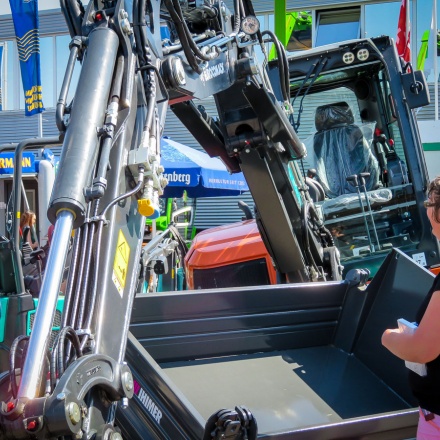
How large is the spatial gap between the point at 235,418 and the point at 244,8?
8.60 feet

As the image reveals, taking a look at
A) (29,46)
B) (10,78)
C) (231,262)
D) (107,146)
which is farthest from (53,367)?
(10,78)

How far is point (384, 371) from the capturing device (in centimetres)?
320

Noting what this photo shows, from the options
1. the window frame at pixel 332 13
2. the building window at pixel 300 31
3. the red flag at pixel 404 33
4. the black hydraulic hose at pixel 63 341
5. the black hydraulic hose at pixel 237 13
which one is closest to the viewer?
the black hydraulic hose at pixel 63 341

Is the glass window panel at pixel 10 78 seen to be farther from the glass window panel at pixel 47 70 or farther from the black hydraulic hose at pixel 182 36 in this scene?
the black hydraulic hose at pixel 182 36

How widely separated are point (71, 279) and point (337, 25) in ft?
49.8

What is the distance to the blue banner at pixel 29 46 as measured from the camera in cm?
1072

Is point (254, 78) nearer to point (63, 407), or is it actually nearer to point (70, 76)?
point (70, 76)

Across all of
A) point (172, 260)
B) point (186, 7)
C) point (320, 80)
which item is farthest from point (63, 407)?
point (172, 260)

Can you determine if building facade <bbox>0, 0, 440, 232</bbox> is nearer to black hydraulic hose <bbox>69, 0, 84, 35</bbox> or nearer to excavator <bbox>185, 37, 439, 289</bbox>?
excavator <bbox>185, 37, 439, 289</bbox>


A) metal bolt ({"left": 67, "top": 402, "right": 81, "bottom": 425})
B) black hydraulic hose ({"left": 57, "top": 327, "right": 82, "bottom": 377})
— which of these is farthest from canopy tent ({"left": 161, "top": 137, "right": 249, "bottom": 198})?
metal bolt ({"left": 67, "top": 402, "right": 81, "bottom": 425})

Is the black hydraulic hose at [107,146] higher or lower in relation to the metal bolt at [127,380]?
higher

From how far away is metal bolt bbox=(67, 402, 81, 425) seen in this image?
5.31 feet

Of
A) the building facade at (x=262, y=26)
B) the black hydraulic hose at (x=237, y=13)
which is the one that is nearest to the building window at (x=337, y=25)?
the building facade at (x=262, y=26)

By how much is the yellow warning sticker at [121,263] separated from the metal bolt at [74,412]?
1.71 ft
